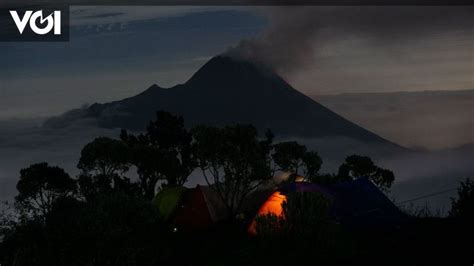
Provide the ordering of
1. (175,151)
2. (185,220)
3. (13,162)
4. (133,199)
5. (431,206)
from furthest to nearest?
(175,151) < (13,162) < (185,220) < (431,206) < (133,199)

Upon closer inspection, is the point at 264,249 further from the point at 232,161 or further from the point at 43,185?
the point at 43,185

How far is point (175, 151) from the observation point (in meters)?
45.3

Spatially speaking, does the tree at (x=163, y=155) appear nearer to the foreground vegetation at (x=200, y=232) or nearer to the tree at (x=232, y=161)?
the foreground vegetation at (x=200, y=232)

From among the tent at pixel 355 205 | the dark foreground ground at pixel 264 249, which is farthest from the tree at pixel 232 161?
the tent at pixel 355 205

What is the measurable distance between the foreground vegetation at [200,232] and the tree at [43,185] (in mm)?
56

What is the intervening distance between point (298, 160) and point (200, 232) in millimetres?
11925

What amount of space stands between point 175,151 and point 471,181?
25.5 m

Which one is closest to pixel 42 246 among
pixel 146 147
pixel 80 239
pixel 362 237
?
pixel 80 239

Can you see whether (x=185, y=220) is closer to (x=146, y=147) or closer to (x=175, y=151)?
(x=146, y=147)

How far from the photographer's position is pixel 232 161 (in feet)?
109

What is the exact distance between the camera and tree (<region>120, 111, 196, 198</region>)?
1555 inches

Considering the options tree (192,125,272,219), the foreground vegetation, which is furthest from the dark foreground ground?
tree (192,125,272,219)

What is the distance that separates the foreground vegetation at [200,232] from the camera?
560 inches

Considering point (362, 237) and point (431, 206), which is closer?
point (362, 237)
